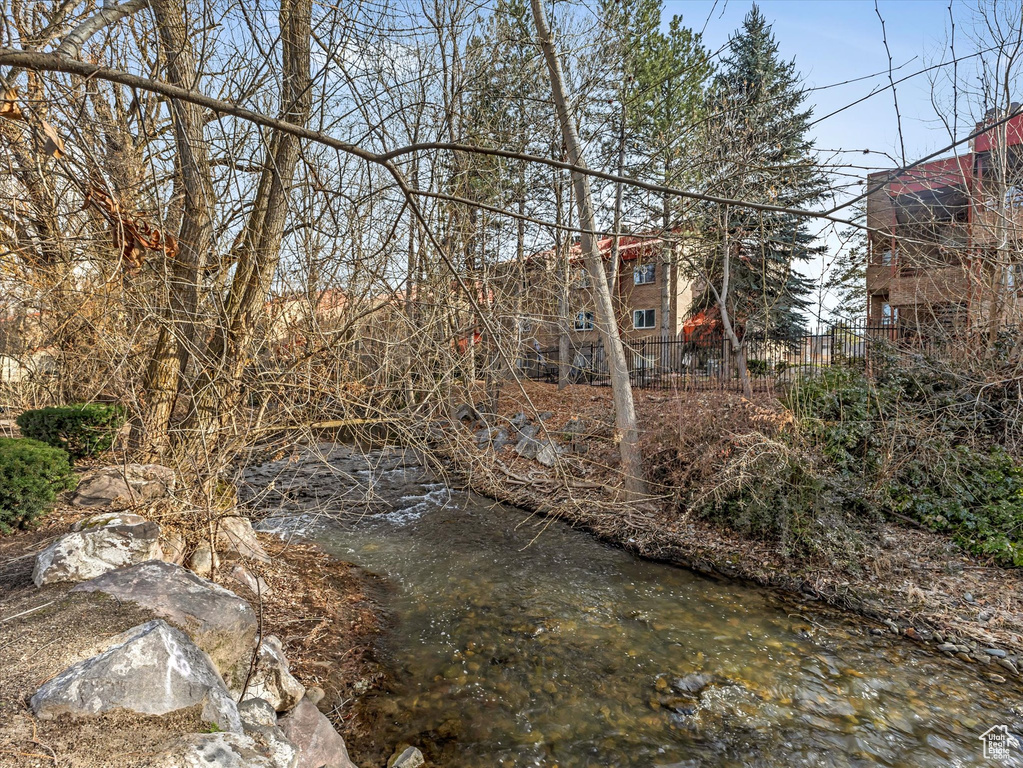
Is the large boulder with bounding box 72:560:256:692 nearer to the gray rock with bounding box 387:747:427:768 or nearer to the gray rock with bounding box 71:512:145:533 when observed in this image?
the gray rock with bounding box 71:512:145:533

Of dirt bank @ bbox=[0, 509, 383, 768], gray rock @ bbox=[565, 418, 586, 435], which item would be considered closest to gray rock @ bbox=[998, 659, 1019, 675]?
dirt bank @ bbox=[0, 509, 383, 768]

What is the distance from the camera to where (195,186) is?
4.80 meters

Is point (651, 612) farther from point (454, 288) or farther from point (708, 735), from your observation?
point (454, 288)

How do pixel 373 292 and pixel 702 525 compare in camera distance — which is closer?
pixel 373 292

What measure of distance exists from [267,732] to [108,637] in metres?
0.96

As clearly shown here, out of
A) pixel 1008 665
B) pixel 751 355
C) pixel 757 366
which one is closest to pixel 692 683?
pixel 1008 665

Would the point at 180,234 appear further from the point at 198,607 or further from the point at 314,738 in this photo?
the point at 314,738

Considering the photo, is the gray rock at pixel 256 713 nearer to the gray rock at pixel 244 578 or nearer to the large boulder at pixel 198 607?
the large boulder at pixel 198 607

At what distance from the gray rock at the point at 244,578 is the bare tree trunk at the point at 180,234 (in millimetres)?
1466

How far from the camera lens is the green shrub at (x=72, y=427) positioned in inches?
251

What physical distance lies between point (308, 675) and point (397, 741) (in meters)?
0.92

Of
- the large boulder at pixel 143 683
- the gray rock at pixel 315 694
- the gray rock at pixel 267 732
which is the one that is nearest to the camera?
the large boulder at pixel 143 683

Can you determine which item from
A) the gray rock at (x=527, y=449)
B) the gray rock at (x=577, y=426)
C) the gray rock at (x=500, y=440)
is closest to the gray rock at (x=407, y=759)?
the gray rock at (x=527, y=449)

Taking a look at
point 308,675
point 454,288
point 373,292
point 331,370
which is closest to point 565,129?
point 454,288
